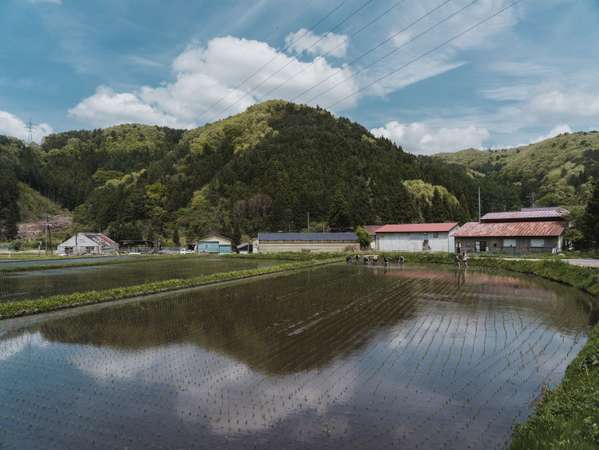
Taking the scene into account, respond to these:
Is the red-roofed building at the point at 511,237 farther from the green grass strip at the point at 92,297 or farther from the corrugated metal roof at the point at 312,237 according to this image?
the green grass strip at the point at 92,297

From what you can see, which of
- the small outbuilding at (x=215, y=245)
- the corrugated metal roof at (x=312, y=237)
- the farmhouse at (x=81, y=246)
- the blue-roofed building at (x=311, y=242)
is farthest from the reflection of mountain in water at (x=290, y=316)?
the farmhouse at (x=81, y=246)

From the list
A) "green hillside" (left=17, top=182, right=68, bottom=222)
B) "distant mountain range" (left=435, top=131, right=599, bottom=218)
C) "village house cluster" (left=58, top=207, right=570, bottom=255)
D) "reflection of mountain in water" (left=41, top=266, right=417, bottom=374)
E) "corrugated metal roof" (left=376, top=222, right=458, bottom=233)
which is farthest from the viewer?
"green hillside" (left=17, top=182, right=68, bottom=222)

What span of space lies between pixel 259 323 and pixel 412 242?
40.4m

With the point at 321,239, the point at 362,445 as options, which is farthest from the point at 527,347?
the point at 321,239

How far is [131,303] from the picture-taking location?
61.7 ft

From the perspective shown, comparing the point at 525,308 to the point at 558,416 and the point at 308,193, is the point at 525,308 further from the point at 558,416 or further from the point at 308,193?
the point at 308,193

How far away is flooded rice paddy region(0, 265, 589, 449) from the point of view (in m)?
6.69

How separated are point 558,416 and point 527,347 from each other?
568 cm

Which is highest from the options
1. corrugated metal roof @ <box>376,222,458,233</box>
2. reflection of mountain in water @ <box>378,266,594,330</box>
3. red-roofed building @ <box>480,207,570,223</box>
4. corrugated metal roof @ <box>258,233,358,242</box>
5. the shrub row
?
red-roofed building @ <box>480,207,570,223</box>

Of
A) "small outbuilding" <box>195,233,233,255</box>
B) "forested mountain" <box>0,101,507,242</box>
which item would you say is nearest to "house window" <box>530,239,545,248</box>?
"forested mountain" <box>0,101,507,242</box>

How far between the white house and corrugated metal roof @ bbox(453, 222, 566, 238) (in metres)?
2.91

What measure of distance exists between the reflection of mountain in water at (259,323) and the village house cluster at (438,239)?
2486 cm

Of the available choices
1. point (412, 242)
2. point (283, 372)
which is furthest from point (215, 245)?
point (283, 372)

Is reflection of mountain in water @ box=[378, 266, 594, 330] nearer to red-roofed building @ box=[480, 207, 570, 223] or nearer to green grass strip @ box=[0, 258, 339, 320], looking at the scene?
green grass strip @ box=[0, 258, 339, 320]
